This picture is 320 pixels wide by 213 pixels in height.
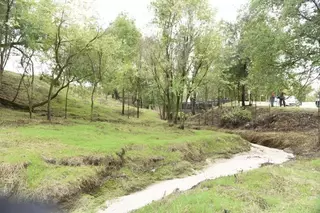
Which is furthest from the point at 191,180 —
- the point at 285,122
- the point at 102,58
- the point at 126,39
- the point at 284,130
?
the point at 126,39

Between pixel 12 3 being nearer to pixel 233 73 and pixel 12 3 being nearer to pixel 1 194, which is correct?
pixel 1 194

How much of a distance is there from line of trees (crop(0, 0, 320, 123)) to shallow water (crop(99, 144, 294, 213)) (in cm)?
551

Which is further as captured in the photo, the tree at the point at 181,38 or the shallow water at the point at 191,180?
the tree at the point at 181,38

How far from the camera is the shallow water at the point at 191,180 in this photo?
42.7 ft

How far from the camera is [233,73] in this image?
48375mm

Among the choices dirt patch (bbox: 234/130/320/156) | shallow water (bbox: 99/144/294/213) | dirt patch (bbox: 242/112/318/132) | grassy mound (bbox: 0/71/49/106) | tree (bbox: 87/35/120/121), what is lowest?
shallow water (bbox: 99/144/294/213)

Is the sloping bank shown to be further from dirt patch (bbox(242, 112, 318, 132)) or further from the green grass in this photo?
dirt patch (bbox(242, 112, 318, 132))

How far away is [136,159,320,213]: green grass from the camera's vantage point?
9477 millimetres

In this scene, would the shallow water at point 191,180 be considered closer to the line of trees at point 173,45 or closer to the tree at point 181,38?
the line of trees at point 173,45

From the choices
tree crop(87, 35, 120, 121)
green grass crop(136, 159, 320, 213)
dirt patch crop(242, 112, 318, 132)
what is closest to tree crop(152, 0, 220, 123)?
tree crop(87, 35, 120, 121)

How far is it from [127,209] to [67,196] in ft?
8.47

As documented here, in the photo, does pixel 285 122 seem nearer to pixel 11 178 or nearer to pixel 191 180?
pixel 191 180

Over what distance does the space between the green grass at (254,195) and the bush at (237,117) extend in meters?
28.5

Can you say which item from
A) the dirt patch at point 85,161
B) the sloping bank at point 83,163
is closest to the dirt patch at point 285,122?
the sloping bank at point 83,163
